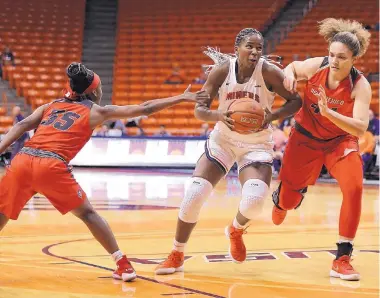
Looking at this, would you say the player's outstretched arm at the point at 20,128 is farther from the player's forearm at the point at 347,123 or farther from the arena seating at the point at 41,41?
the arena seating at the point at 41,41

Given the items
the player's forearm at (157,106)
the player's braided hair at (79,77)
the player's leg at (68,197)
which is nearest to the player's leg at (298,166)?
the player's forearm at (157,106)

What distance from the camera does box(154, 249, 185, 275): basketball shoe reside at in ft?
17.1

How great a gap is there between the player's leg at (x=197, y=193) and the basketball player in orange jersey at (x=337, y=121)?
0.59m

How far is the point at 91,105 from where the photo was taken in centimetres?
495

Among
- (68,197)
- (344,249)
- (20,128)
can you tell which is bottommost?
(344,249)

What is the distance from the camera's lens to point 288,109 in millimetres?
5352

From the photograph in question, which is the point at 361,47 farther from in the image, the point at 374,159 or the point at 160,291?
the point at 374,159

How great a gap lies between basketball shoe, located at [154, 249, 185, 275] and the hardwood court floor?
7 centimetres

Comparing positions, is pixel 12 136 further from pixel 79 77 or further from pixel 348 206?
pixel 348 206

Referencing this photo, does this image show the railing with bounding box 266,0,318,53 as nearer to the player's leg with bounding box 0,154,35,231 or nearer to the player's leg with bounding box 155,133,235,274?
the player's leg with bounding box 155,133,235,274

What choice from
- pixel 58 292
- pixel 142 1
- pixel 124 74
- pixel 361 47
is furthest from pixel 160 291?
pixel 142 1

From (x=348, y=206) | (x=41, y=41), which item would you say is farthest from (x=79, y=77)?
(x=41, y=41)

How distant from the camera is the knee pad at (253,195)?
521 cm

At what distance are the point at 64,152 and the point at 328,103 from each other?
1924 mm
